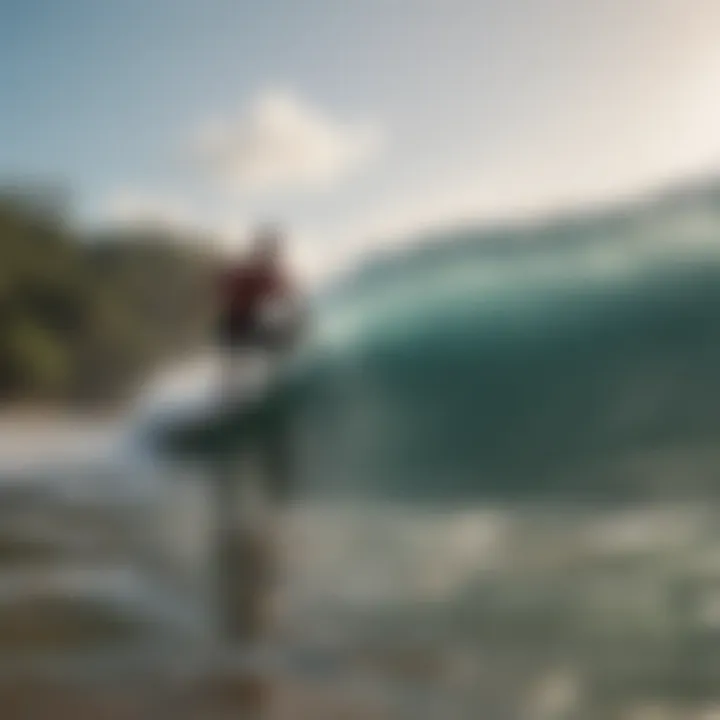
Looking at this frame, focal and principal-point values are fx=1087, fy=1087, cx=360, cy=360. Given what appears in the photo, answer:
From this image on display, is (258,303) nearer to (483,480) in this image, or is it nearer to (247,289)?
(247,289)

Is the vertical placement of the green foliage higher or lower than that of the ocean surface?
higher

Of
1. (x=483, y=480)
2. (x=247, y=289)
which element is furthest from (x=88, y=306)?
(x=483, y=480)

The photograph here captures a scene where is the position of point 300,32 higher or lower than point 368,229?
higher

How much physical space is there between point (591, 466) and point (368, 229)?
265mm

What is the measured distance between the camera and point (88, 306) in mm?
917

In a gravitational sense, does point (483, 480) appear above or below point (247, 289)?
below

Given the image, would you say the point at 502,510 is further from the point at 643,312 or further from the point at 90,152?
the point at 90,152

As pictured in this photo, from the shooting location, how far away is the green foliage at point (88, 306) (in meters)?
0.91

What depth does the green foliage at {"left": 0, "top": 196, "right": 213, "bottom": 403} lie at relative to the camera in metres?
0.91

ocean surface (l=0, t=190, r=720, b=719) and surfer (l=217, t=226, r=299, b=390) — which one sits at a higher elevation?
surfer (l=217, t=226, r=299, b=390)

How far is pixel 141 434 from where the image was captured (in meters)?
0.91

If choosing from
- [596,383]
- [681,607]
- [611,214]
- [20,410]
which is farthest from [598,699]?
[20,410]

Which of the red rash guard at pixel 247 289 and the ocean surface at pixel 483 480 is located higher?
the red rash guard at pixel 247 289

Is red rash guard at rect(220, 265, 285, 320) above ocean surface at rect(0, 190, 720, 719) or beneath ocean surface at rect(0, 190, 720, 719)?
above
